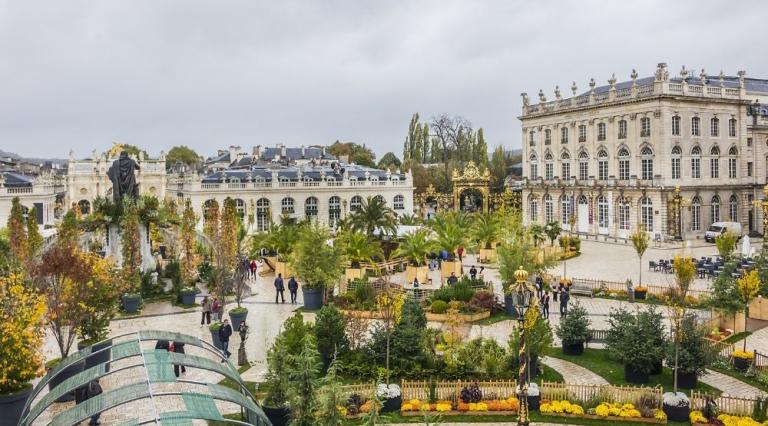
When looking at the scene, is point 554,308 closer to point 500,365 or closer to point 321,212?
point 500,365

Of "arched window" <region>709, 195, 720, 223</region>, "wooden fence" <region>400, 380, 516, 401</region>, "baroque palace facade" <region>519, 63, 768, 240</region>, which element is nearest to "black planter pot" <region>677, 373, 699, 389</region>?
"wooden fence" <region>400, 380, 516, 401</region>

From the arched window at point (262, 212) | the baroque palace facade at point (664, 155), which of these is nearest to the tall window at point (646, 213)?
the baroque palace facade at point (664, 155)

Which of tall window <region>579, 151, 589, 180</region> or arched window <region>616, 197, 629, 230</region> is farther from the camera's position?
tall window <region>579, 151, 589, 180</region>

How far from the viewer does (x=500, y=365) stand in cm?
1748

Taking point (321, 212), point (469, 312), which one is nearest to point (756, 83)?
point (321, 212)

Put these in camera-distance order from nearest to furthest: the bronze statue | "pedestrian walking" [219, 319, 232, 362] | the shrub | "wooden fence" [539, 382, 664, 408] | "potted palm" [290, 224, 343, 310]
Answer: "wooden fence" [539, 382, 664, 408] < "pedestrian walking" [219, 319, 232, 362] < the shrub < "potted palm" [290, 224, 343, 310] < the bronze statue

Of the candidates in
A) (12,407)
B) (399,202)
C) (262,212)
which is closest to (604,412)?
(12,407)

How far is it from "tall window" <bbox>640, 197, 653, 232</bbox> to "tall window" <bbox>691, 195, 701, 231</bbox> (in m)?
3.25

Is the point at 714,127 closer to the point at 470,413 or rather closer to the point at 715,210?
the point at 715,210

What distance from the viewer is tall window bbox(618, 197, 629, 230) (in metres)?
50.7

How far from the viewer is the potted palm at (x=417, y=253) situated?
32.7 meters

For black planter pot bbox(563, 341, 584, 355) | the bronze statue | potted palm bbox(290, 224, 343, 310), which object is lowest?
black planter pot bbox(563, 341, 584, 355)

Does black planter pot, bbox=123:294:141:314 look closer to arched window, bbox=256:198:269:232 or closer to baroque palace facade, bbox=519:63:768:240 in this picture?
arched window, bbox=256:198:269:232

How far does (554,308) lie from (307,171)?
39.8m
